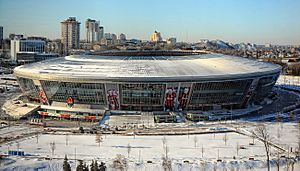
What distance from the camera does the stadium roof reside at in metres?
50.7

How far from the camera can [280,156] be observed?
34.7m

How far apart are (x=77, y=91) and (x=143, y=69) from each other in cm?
1029

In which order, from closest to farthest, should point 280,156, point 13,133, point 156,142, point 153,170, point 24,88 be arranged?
1. point 153,170
2. point 280,156
3. point 156,142
4. point 13,133
5. point 24,88

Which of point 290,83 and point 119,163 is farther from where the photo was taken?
point 290,83

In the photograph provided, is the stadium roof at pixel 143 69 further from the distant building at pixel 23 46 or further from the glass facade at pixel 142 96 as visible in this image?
the distant building at pixel 23 46

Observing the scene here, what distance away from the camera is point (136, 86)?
51.2 meters

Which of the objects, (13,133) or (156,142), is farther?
(13,133)

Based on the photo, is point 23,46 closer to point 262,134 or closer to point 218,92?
point 218,92

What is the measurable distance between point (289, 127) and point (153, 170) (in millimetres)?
24557

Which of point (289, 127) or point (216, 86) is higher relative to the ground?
point (216, 86)

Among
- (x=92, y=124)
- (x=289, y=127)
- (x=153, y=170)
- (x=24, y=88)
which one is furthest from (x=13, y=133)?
(x=289, y=127)

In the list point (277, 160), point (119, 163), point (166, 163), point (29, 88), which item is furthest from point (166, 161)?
point (29, 88)

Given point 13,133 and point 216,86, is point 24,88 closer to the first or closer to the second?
point 13,133

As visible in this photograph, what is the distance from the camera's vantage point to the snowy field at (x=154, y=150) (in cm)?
3244
